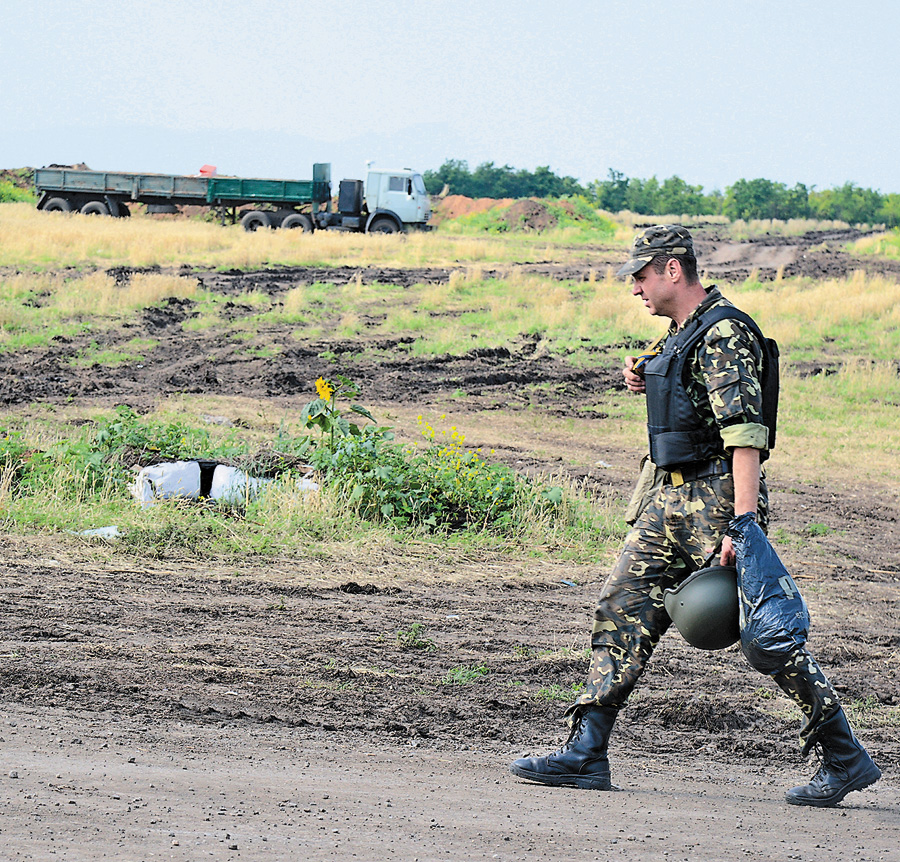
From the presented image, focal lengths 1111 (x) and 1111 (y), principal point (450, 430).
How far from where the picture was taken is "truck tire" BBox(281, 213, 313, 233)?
3869 cm

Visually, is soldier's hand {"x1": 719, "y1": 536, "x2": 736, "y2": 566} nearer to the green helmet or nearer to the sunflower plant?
the green helmet

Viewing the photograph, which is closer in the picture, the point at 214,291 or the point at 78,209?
the point at 214,291

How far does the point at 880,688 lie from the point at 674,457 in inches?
93.8

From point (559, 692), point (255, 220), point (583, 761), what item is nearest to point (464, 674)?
point (559, 692)

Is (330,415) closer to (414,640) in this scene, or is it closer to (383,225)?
(414,640)

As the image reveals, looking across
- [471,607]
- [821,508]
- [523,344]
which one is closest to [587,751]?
[471,607]

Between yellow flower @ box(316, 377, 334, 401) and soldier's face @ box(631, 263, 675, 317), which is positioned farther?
yellow flower @ box(316, 377, 334, 401)

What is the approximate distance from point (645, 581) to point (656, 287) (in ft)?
3.29

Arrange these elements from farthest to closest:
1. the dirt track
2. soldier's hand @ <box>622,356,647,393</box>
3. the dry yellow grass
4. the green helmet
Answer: the dry yellow grass → soldier's hand @ <box>622,356,647,393</box> → the green helmet → the dirt track

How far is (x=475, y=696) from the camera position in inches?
197

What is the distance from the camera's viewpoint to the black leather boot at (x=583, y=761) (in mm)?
3801

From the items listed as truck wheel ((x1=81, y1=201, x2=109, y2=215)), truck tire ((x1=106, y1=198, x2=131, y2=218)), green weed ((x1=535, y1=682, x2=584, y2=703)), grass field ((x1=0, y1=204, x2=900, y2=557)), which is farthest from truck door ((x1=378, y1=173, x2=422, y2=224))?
green weed ((x1=535, y1=682, x2=584, y2=703))

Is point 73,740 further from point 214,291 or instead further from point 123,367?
point 214,291

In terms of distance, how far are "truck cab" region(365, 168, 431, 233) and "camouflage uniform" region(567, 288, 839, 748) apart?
35.3 metres
